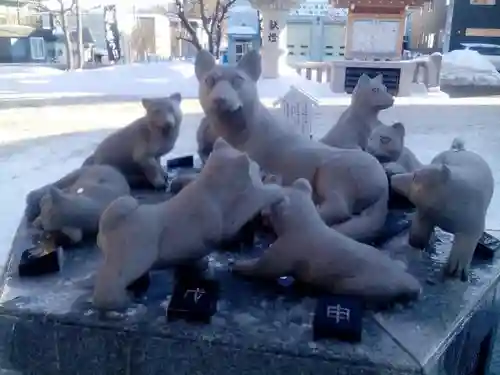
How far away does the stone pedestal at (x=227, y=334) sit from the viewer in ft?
2.26

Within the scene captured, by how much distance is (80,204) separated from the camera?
37.5 inches

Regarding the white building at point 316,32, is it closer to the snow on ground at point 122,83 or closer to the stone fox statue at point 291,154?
the snow on ground at point 122,83

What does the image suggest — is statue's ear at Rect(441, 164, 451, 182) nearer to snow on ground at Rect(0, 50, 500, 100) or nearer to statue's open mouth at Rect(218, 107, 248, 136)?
statue's open mouth at Rect(218, 107, 248, 136)

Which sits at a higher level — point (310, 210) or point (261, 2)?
point (261, 2)

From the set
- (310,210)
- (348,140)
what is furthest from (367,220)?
(348,140)

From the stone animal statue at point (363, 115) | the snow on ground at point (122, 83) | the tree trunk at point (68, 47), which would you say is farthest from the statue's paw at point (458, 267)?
the tree trunk at point (68, 47)

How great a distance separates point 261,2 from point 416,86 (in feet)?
5.33

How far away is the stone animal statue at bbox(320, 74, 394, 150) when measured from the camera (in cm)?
114

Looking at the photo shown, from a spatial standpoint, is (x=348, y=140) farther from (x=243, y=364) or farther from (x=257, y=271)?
(x=243, y=364)

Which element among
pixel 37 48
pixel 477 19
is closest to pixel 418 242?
pixel 477 19

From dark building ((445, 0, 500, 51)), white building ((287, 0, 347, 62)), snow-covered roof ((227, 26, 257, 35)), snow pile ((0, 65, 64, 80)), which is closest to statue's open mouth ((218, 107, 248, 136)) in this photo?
snow pile ((0, 65, 64, 80))

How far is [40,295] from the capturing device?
0.81m

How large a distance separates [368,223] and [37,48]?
29.3 feet

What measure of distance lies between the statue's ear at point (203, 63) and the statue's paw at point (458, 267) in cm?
51
